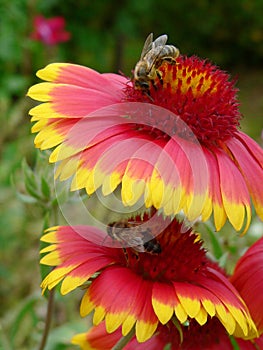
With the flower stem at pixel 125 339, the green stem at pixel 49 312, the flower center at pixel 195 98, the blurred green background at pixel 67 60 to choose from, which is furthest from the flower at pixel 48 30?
the flower stem at pixel 125 339

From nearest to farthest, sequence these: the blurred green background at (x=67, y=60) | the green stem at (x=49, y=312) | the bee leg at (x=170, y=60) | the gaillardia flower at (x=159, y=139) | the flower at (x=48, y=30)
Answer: the gaillardia flower at (x=159, y=139) < the bee leg at (x=170, y=60) < the green stem at (x=49, y=312) < the blurred green background at (x=67, y=60) < the flower at (x=48, y=30)

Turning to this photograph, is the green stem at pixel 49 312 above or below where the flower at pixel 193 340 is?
below

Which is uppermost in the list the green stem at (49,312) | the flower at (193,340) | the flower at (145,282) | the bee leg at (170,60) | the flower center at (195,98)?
the bee leg at (170,60)

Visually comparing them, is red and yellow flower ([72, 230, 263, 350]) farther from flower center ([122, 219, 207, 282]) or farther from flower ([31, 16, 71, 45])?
flower ([31, 16, 71, 45])

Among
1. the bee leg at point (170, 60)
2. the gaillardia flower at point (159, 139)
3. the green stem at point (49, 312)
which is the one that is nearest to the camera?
the gaillardia flower at point (159, 139)

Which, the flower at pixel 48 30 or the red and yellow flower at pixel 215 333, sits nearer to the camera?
the red and yellow flower at pixel 215 333

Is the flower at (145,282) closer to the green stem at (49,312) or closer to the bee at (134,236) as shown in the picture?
the bee at (134,236)
